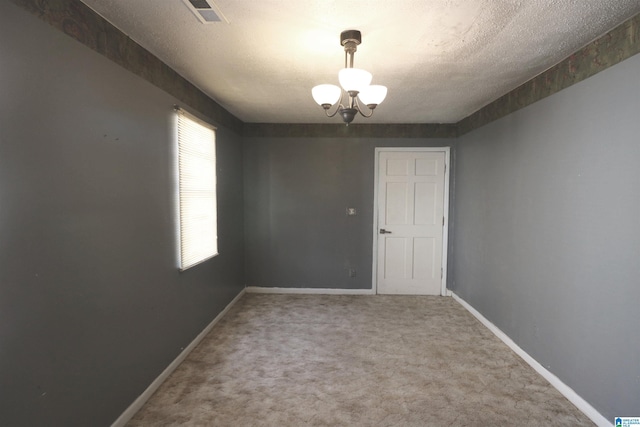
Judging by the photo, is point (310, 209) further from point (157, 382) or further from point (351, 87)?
point (351, 87)

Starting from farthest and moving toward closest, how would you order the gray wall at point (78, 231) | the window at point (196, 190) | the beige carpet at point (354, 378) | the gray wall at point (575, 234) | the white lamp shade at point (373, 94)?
the window at point (196, 190), the beige carpet at point (354, 378), the white lamp shade at point (373, 94), the gray wall at point (575, 234), the gray wall at point (78, 231)

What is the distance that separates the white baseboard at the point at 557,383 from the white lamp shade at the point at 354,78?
99.1 inches

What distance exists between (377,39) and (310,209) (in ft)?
9.19

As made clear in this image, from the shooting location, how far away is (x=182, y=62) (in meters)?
2.38

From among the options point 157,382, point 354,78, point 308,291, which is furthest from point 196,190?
point 308,291

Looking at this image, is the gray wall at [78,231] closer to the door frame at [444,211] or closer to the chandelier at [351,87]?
the chandelier at [351,87]

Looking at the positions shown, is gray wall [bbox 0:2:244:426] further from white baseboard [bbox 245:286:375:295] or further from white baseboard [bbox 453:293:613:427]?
white baseboard [bbox 453:293:613:427]

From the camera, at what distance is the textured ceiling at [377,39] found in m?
1.64

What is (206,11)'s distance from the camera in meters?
1.66

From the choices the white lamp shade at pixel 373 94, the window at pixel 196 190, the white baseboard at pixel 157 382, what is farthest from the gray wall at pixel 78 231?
the white lamp shade at pixel 373 94

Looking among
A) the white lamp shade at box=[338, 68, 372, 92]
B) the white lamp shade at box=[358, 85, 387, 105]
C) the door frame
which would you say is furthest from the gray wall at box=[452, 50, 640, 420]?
the white lamp shade at box=[338, 68, 372, 92]

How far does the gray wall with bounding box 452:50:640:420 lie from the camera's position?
1.79 metres

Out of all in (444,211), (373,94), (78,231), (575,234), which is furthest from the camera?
(444,211)

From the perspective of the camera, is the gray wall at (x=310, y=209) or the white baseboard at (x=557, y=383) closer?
the white baseboard at (x=557, y=383)
